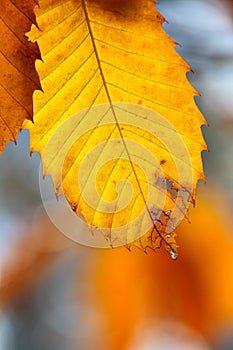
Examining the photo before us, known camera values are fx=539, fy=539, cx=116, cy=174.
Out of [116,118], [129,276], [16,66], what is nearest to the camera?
[16,66]

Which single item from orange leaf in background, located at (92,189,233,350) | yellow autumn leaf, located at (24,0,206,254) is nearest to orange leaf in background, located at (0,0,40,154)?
yellow autumn leaf, located at (24,0,206,254)

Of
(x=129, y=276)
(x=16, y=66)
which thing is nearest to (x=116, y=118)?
(x=16, y=66)

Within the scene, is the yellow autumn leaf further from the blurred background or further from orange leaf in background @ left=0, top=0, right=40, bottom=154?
the blurred background

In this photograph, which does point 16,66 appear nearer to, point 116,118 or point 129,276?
point 116,118

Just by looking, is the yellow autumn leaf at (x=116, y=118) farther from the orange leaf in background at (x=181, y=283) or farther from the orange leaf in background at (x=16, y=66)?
the orange leaf in background at (x=181, y=283)

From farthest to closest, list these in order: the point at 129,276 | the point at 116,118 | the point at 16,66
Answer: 1. the point at 129,276
2. the point at 116,118
3. the point at 16,66

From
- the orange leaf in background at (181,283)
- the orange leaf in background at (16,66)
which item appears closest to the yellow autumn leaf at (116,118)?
the orange leaf in background at (16,66)

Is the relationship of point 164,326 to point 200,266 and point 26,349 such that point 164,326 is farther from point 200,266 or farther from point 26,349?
point 26,349
